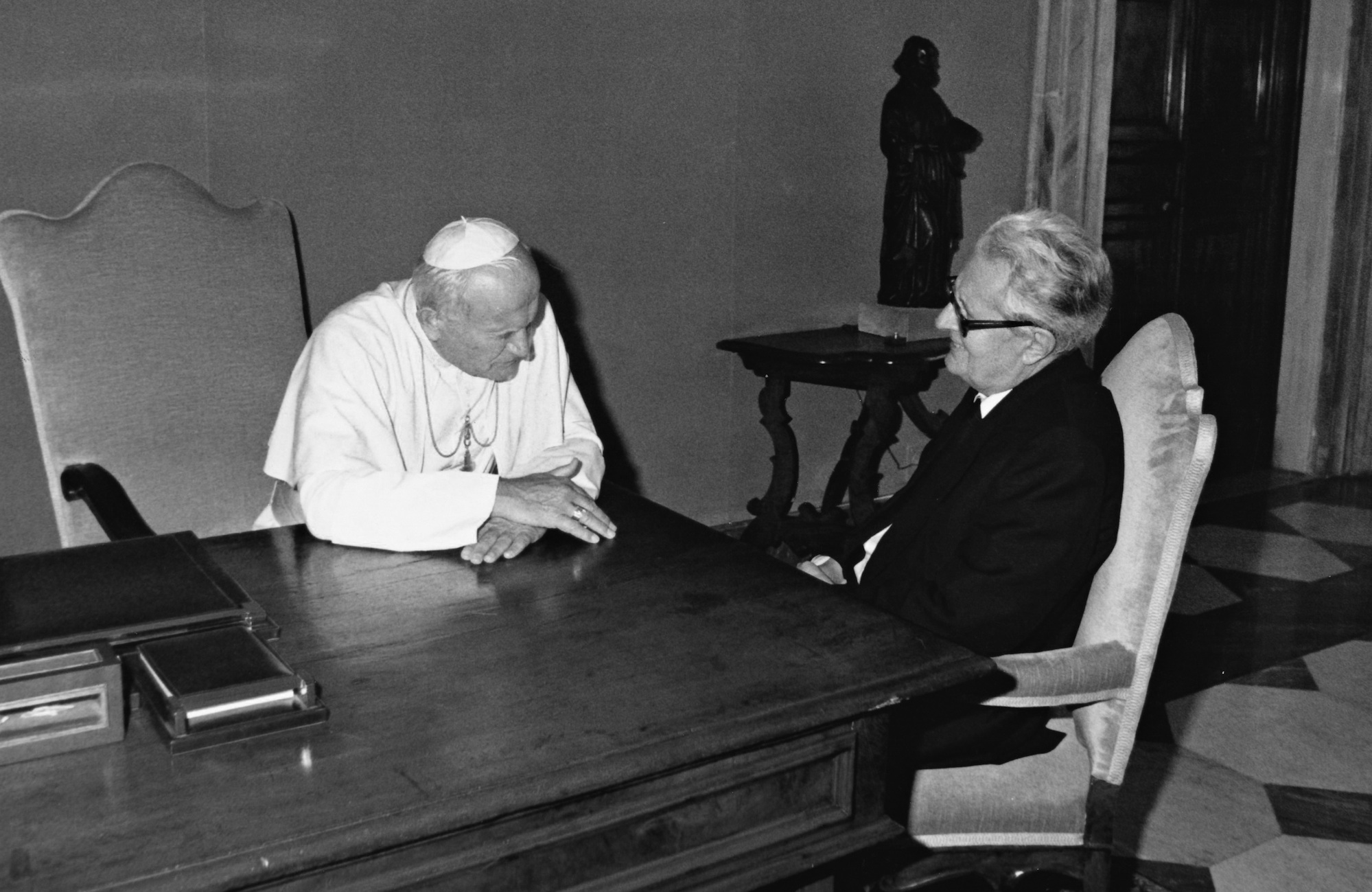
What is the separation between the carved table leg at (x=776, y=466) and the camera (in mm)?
4488

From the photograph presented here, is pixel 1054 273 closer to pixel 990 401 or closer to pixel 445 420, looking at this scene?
pixel 990 401

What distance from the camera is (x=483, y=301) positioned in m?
2.42

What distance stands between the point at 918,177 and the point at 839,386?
2.60 feet

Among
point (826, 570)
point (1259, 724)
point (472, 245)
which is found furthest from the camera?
point (1259, 724)

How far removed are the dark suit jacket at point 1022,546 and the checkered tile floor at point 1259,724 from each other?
0.92 meters

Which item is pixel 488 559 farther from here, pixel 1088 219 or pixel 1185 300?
pixel 1185 300

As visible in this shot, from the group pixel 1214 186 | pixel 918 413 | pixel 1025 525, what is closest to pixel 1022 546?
pixel 1025 525

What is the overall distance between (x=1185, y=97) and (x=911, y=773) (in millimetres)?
4398

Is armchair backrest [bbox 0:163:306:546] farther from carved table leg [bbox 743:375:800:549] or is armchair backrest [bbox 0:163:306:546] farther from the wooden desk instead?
carved table leg [bbox 743:375:800:549]

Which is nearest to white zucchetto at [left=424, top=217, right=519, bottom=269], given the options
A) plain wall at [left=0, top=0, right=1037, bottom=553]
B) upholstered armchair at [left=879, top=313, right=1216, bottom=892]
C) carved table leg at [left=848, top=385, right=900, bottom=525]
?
upholstered armchair at [left=879, top=313, right=1216, bottom=892]

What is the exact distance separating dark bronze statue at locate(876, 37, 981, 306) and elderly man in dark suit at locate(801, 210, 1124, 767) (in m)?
2.24

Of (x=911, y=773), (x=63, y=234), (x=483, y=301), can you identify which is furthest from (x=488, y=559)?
(x=63, y=234)

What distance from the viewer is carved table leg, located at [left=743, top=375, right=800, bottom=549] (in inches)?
177

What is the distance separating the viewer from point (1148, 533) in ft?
6.91
